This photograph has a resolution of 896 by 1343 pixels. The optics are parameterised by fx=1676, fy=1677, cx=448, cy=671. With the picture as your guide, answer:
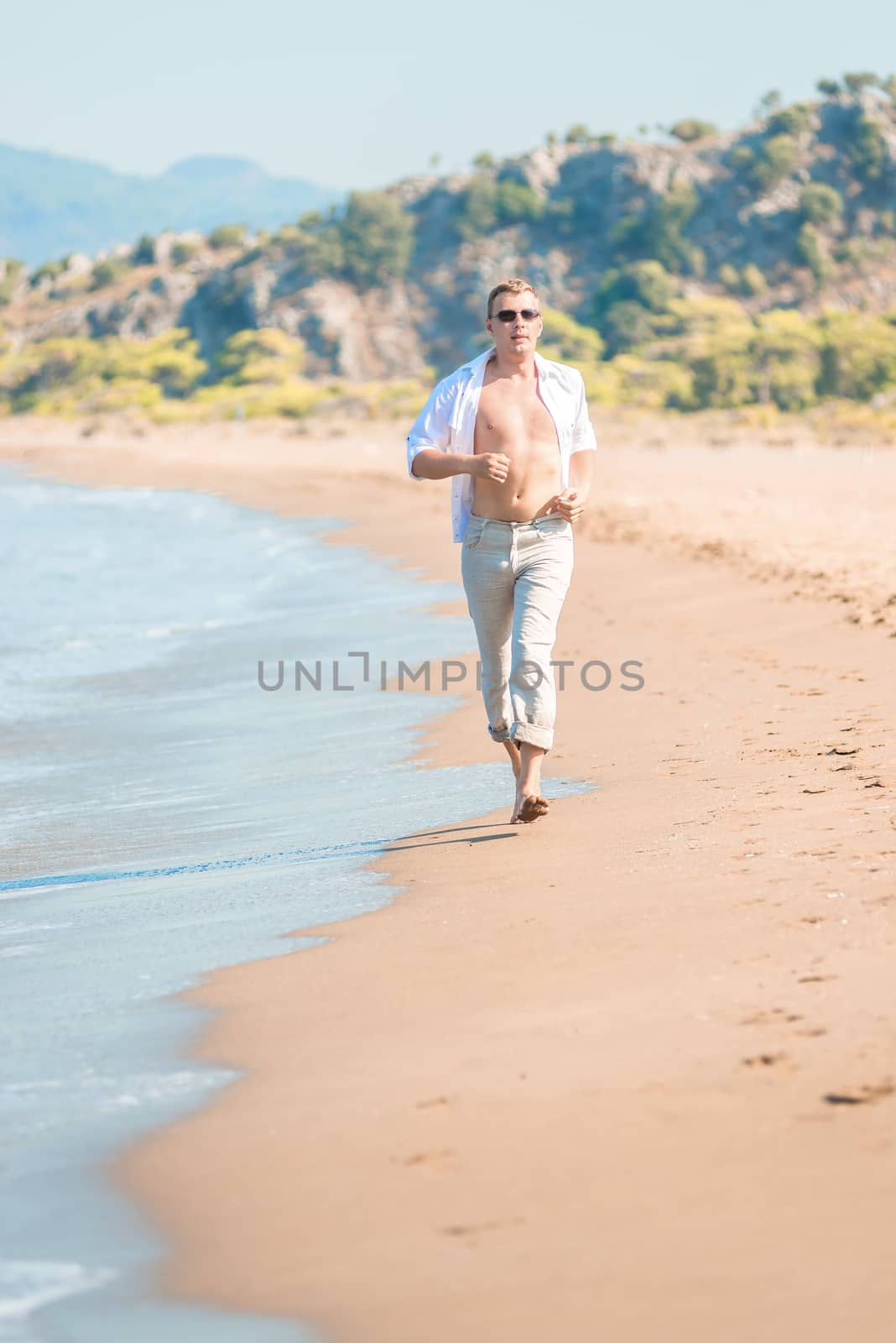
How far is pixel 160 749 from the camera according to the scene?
8.41m

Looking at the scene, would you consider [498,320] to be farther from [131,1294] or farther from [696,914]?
[131,1294]

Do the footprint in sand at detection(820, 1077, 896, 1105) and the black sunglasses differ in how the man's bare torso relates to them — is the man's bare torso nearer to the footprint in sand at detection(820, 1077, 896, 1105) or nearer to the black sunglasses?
the black sunglasses

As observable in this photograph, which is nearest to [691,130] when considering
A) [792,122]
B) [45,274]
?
[792,122]

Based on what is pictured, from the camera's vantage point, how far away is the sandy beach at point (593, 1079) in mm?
2445

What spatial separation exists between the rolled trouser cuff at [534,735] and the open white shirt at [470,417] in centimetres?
68

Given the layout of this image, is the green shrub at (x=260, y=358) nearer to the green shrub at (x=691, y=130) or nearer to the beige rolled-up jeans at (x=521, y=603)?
the green shrub at (x=691, y=130)

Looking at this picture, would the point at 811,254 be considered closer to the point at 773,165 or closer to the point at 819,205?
the point at 819,205

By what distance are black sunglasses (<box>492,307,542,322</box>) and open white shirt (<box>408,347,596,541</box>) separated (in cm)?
18

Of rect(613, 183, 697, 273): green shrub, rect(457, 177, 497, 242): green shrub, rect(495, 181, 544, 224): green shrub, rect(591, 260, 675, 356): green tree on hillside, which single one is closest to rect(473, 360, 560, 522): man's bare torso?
rect(591, 260, 675, 356): green tree on hillside

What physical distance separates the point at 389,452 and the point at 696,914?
132ft

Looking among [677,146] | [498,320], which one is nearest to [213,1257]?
[498,320]

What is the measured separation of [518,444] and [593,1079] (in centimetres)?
284

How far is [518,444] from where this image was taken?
555 cm

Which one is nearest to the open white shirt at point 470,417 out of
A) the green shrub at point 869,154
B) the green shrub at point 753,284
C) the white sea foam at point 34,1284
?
the white sea foam at point 34,1284
